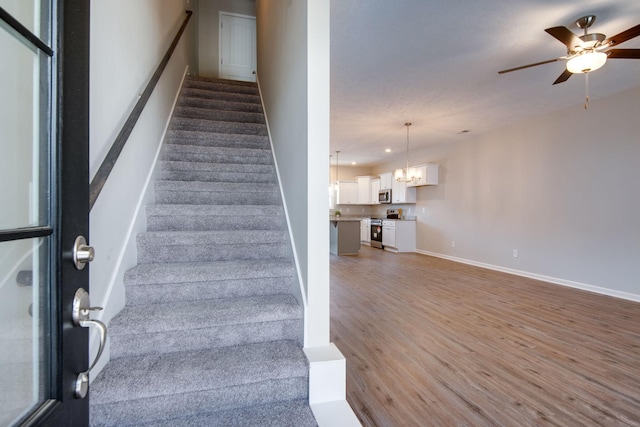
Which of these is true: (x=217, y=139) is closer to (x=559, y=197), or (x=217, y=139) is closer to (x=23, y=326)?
(x=23, y=326)

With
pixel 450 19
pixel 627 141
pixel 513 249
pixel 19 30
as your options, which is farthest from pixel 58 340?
pixel 513 249

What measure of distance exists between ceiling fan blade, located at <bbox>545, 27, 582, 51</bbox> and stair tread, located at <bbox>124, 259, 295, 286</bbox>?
2.59 m

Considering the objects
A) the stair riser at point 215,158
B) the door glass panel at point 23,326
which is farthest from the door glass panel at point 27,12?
the stair riser at point 215,158

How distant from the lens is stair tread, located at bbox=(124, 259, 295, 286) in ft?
5.68

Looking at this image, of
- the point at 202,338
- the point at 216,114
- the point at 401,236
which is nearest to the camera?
the point at 202,338

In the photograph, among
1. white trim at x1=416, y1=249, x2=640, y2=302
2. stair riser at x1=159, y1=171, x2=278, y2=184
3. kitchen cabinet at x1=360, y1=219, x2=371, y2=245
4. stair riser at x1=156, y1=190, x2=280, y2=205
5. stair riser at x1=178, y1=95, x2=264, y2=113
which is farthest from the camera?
kitchen cabinet at x1=360, y1=219, x2=371, y2=245

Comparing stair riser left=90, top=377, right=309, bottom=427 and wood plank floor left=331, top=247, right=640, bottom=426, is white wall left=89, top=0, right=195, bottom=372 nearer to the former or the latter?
stair riser left=90, top=377, right=309, bottom=427

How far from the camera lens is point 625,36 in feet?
7.20

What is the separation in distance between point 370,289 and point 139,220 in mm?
3077

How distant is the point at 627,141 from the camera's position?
12.6 ft

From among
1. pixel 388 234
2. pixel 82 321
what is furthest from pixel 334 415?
pixel 388 234

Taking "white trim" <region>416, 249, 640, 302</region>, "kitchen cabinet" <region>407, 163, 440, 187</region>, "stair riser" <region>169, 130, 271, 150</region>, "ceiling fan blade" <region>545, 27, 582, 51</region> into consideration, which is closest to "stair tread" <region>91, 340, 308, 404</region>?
"stair riser" <region>169, 130, 271, 150</region>

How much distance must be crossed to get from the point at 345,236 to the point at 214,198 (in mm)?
4916

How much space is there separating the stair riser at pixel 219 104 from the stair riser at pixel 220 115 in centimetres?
16
